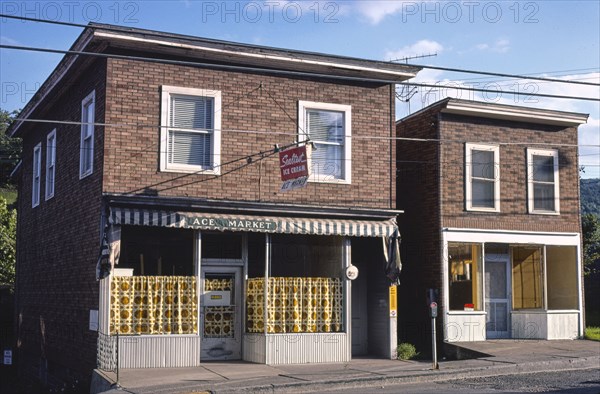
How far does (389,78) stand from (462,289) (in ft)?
19.7

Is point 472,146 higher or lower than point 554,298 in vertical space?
higher

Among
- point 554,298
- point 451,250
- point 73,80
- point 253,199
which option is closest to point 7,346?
point 73,80

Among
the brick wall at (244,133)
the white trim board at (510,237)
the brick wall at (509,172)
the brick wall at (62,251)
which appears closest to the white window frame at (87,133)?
the brick wall at (62,251)

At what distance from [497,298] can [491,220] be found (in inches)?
89.3

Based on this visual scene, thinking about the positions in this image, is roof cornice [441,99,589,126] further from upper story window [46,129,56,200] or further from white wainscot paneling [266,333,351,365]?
upper story window [46,129,56,200]

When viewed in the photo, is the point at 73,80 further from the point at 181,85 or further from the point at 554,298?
the point at 554,298

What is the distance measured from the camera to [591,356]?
1858cm

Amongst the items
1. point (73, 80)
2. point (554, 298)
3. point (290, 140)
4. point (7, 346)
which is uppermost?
point (73, 80)

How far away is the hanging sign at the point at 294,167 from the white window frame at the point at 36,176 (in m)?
9.20

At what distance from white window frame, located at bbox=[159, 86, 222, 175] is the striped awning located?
3.38 ft

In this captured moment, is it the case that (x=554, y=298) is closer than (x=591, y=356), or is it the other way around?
(x=591, y=356)

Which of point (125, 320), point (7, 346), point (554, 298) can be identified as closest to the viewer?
point (125, 320)

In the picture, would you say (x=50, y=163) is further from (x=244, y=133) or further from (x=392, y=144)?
(x=392, y=144)

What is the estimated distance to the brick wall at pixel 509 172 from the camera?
21156 millimetres
